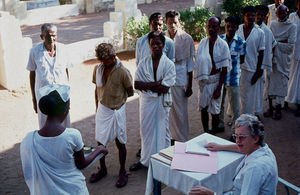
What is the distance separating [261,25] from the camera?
6680 millimetres

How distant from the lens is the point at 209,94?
19.3 feet

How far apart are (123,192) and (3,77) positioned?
5.12 m

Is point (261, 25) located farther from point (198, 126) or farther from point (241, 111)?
point (198, 126)

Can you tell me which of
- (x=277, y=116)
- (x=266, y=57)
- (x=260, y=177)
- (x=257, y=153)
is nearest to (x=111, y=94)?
(x=257, y=153)

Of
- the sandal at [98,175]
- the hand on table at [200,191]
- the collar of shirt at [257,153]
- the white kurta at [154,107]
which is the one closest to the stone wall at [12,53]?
the sandal at [98,175]

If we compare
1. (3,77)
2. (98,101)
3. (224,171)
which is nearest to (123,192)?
(98,101)

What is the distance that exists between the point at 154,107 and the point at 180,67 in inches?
39.0

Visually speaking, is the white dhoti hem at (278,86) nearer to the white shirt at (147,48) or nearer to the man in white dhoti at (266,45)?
the man in white dhoti at (266,45)

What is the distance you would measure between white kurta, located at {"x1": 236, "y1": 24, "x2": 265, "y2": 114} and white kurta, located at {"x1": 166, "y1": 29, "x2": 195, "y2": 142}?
109cm

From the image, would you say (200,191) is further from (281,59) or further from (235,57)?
(281,59)

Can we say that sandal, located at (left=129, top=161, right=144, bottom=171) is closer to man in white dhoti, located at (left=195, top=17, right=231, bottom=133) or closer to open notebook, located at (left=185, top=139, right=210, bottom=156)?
man in white dhoti, located at (left=195, top=17, right=231, bottom=133)

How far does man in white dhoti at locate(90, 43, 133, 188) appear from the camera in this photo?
4.75 metres

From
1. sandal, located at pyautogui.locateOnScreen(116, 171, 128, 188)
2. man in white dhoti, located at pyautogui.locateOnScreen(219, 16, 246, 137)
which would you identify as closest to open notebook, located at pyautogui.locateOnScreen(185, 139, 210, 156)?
sandal, located at pyautogui.locateOnScreen(116, 171, 128, 188)

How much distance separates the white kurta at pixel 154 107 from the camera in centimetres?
499
